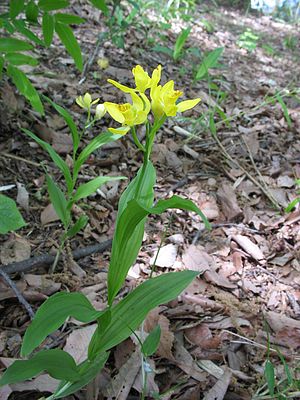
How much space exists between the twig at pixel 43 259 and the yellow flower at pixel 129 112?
0.69 m

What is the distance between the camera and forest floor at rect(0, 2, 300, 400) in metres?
1.18

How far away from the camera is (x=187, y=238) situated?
177 cm

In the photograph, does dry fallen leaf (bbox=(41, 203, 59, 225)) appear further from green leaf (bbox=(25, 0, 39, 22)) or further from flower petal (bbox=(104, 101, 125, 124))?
flower petal (bbox=(104, 101, 125, 124))

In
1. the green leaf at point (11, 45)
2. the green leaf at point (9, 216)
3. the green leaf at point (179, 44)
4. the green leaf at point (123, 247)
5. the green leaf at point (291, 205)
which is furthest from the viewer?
the green leaf at point (179, 44)

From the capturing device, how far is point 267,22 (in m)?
6.71

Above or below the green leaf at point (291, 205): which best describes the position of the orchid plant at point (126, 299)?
above

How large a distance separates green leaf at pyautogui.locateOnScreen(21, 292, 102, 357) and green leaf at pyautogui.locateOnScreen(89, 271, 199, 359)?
0.31 feet

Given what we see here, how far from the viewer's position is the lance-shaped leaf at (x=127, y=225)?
0.85 m

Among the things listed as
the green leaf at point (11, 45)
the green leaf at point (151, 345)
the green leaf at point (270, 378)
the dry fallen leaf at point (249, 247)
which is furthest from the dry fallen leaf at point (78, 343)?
the green leaf at point (11, 45)

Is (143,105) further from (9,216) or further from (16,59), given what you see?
(16,59)

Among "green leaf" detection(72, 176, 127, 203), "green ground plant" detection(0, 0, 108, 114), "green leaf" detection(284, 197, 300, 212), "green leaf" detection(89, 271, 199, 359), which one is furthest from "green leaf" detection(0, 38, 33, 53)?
"green leaf" detection(284, 197, 300, 212)

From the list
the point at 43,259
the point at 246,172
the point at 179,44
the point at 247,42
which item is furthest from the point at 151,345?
the point at 247,42

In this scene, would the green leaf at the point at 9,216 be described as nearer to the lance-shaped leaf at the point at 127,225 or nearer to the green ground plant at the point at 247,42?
the lance-shaped leaf at the point at 127,225

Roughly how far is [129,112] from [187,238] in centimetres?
100
